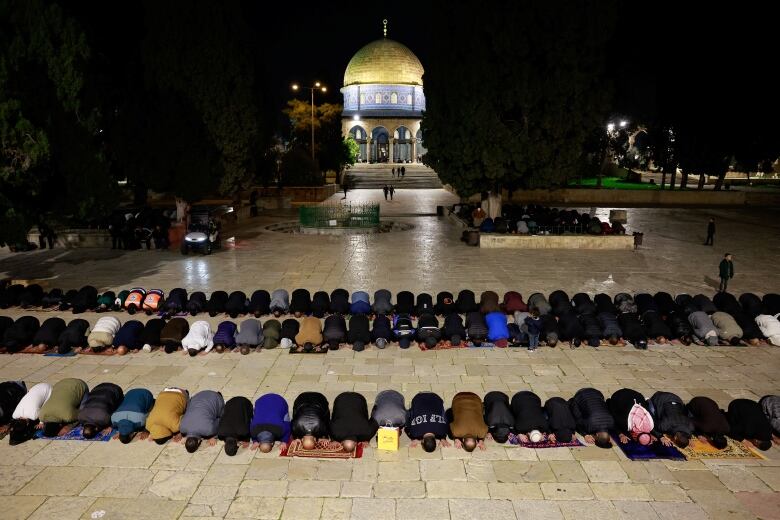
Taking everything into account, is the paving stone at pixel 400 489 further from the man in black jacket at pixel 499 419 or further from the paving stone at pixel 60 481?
the paving stone at pixel 60 481

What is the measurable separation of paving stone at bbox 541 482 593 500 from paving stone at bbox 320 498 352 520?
83.1 inches

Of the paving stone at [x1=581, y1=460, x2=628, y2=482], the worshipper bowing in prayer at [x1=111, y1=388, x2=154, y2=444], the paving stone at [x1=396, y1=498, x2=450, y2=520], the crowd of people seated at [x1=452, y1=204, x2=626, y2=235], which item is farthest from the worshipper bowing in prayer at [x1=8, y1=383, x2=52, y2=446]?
the crowd of people seated at [x1=452, y1=204, x2=626, y2=235]

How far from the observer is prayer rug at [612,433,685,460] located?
689cm

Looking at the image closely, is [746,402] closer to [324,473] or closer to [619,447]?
[619,447]

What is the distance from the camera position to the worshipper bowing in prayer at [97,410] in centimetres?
727

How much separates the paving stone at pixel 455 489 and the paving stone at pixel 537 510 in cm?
36

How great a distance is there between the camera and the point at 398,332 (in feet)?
35.1

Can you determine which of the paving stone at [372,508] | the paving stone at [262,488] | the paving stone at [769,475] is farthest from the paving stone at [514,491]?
the paving stone at [769,475]

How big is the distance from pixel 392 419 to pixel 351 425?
0.52 meters

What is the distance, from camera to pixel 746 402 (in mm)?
7211

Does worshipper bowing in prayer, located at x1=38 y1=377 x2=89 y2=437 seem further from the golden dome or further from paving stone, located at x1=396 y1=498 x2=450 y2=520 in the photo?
the golden dome

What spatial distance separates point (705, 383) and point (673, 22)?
3432 centimetres

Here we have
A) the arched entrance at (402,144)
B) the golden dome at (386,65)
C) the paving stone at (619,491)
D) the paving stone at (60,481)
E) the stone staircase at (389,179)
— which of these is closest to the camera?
the paving stone at (619,491)

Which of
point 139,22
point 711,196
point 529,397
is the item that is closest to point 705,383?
point 529,397
